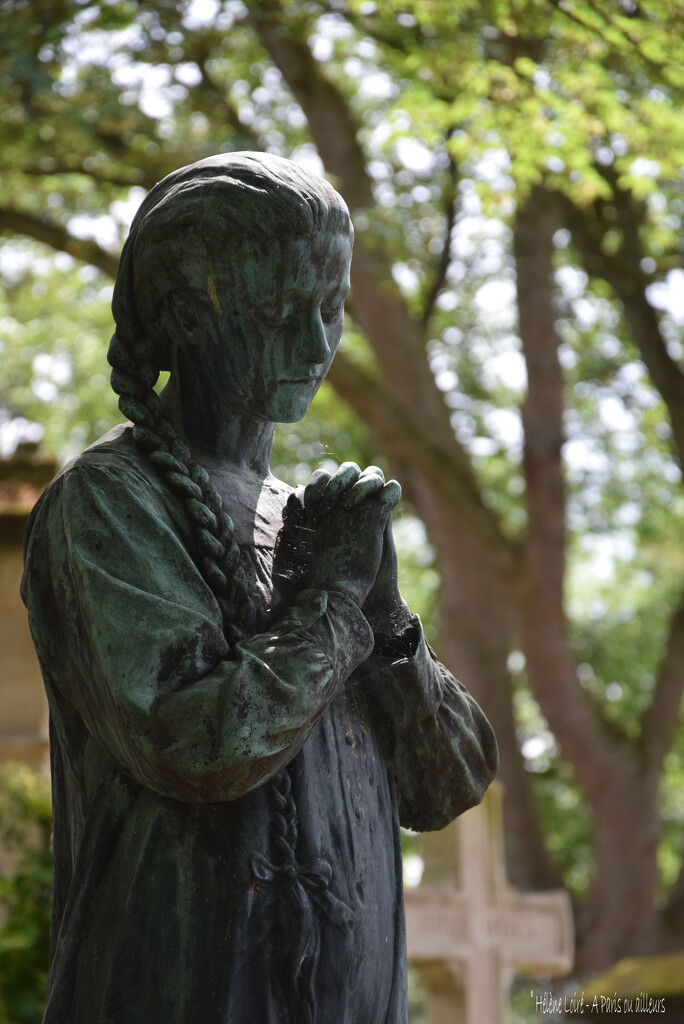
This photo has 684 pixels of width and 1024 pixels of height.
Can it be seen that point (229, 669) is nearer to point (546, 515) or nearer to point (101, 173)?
point (101, 173)

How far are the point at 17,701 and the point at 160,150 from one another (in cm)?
608

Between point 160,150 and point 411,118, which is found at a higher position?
point 411,118

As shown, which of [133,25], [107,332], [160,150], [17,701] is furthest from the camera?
[107,332]

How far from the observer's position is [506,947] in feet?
28.4

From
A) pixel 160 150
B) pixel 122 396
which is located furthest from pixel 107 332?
pixel 122 396

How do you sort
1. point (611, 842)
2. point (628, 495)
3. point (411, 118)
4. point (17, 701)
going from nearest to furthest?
point (17, 701) < point (411, 118) < point (611, 842) < point (628, 495)

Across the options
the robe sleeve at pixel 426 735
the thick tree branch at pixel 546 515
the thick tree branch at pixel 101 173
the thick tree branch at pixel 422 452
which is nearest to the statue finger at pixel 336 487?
the robe sleeve at pixel 426 735

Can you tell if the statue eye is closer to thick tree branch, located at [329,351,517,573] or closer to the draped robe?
the draped robe

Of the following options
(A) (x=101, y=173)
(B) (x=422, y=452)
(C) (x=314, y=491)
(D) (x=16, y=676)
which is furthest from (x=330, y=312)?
(A) (x=101, y=173)

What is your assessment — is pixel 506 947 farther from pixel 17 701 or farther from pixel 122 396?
pixel 122 396

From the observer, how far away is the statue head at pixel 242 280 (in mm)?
2654

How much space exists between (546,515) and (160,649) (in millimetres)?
11498

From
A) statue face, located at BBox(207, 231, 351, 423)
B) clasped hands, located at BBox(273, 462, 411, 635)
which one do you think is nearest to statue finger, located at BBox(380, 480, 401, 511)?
clasped hands, located at BBox(273, 462, 411, 635)

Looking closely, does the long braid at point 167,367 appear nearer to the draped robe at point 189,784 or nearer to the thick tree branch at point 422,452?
the draped robe at point 189,784
